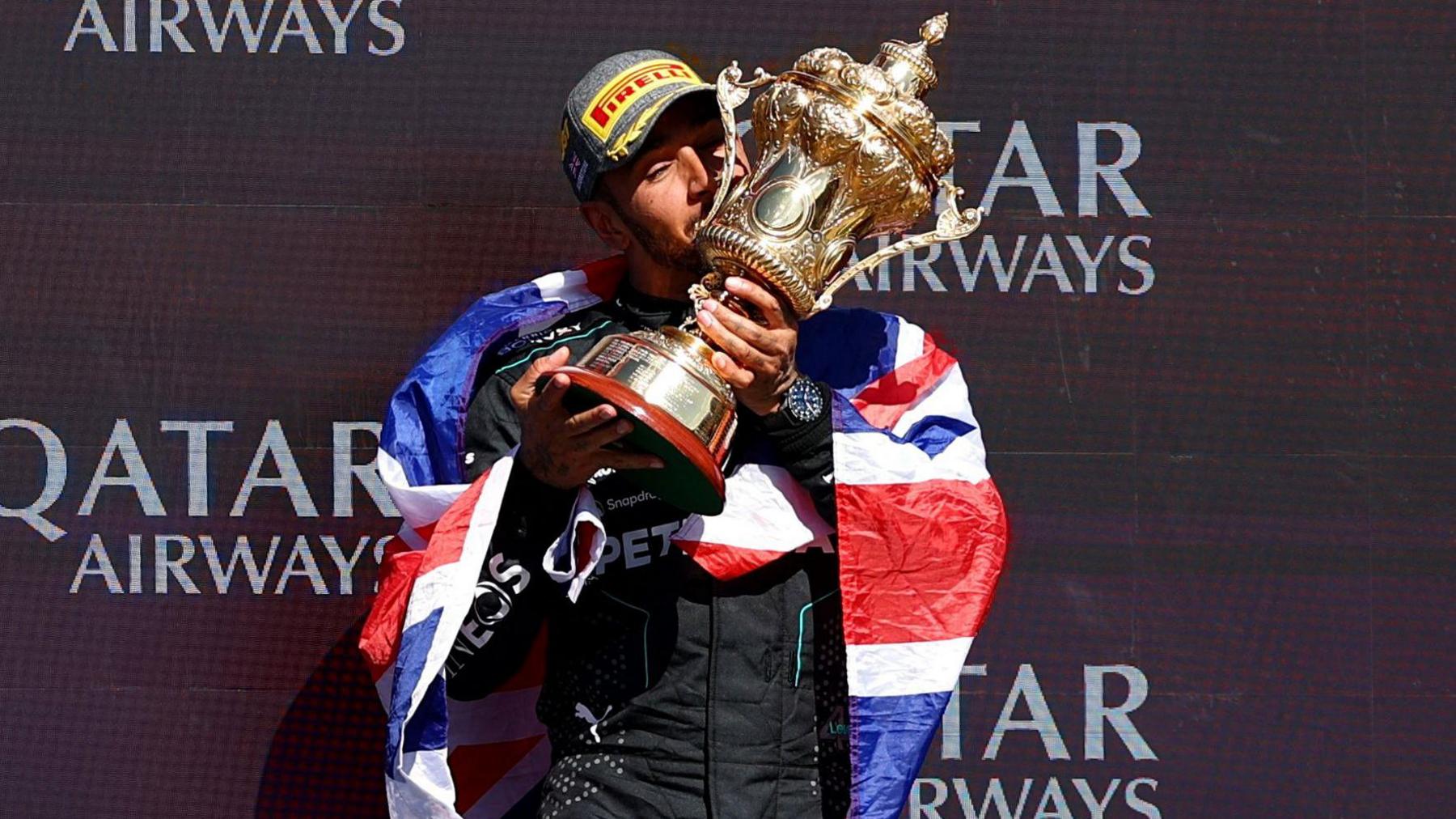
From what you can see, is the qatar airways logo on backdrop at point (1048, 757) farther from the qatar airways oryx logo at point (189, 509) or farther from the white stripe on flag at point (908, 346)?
the qatar airways oryx logo at point (189, 509)

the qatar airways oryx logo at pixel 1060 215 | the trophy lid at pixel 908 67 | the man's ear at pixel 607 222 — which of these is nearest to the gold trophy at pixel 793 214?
the trophy lid at pixel 908 67

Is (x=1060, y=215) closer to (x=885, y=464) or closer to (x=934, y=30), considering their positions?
(x=934, y=30)

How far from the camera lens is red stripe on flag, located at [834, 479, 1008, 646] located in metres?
2.55

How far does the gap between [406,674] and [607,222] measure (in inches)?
25.6

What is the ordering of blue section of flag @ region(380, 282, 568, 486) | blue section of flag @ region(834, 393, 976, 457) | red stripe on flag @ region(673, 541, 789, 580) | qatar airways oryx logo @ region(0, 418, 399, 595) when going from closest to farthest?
red stripe on flag @ region(673, 541, 789, 580) → blue section of flag @ region(834, 393, 976, 457) → blue section of flag @ region(380, 282, 568, 486) → qatar airways oryx logo @ region(0, 418, 399, 595)

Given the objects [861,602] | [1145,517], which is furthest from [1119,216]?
[861,602]

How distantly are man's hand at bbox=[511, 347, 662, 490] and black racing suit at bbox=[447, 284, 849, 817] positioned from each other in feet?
0.29

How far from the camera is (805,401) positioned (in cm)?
247

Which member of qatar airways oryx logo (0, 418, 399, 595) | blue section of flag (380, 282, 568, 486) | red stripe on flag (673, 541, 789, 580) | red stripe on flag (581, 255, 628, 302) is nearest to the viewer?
red stripe on flag (673, 541, 789, 580)

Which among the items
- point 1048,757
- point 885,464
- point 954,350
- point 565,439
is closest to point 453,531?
point 565,439

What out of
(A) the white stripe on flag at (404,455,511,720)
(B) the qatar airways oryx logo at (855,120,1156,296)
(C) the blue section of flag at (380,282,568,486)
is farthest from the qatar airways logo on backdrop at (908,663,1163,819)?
(A) the white stripe on flag at (404,455,511,720)

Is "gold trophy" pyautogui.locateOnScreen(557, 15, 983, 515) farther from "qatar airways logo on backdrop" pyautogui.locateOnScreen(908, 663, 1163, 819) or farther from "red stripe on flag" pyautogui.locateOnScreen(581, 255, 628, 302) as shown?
"qatar airways logo on backdrop" pyautogui.locateOnScreen(908, 663, 1163, 819)

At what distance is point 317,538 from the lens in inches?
137

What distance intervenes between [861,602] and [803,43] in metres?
1.28
